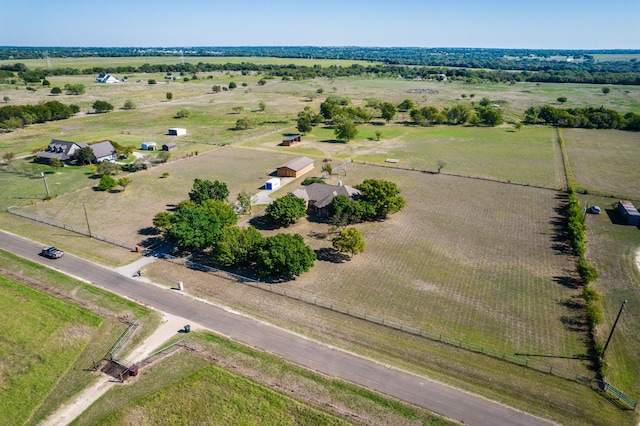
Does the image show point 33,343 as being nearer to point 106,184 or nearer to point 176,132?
point 106,184

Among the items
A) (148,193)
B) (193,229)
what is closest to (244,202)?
(193,229)

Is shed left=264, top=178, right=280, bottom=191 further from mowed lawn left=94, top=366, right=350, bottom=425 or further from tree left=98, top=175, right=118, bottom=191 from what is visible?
mowed lawn left=94, top=366, right=350, bottom=425

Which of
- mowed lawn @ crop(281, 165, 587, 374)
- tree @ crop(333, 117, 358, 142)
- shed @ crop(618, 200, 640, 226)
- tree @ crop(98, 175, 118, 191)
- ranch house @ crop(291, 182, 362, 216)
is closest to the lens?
mowed lawn @ crop(281, 165, 587, 374)

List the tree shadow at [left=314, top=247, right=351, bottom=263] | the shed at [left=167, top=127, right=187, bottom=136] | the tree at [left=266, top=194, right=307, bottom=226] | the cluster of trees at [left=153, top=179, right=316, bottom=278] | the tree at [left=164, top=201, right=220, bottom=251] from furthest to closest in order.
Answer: the shed at [left=167, top=127, right=187, bottom=136], the tree at [left=266, top=194, right=307, bottom=226], the tree shadow at [left=314, top=247, right=351, bottom=263], the tree at [left=164, top=201, right=220, bottom=251], the cluster of trees at [left=153, top=179, right=316, bottom=278]

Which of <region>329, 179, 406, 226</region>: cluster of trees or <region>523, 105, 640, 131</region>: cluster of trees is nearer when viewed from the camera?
<region>329, 179, 406, 226</region>: cluster of trees

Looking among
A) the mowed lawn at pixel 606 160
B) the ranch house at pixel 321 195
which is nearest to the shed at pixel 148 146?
the ranch house at pixel 321 195

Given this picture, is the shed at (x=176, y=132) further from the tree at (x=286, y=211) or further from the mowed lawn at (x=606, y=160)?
the mowed lawn at (x=606, y=160)

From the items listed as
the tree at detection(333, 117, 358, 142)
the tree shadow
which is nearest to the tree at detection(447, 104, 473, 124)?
the tree at detection(333, 117, 358, 142)
